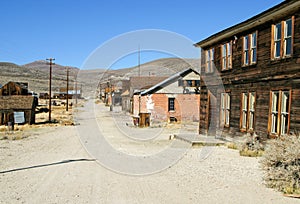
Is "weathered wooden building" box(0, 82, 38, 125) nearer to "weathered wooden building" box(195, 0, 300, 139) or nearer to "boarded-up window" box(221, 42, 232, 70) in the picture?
"weathered wooden building" box(195, 0, 300, 139)

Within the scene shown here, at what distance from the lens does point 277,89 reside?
12727 millimetres

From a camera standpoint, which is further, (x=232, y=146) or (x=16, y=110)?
(x=16, y=110)

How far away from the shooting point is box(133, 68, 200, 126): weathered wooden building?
3438cm

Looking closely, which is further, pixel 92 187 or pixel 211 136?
pixel 211 136

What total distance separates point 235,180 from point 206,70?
11958mm

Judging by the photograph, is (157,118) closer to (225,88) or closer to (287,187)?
(225,88)

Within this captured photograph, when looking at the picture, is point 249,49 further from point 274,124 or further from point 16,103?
point 16,103

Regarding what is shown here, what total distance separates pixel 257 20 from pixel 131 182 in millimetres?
8530

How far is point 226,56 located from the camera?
17.8 metres

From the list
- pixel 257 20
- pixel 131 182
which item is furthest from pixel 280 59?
pixel 131 182

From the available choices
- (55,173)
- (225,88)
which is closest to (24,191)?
(55,173)

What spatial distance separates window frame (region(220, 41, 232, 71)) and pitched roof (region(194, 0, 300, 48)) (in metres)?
0.41

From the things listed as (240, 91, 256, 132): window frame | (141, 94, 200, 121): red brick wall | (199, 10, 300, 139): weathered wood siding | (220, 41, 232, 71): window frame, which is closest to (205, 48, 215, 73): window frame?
(199, 10, 300, 139): weathered wood siding

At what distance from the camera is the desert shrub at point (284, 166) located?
26.7ft
